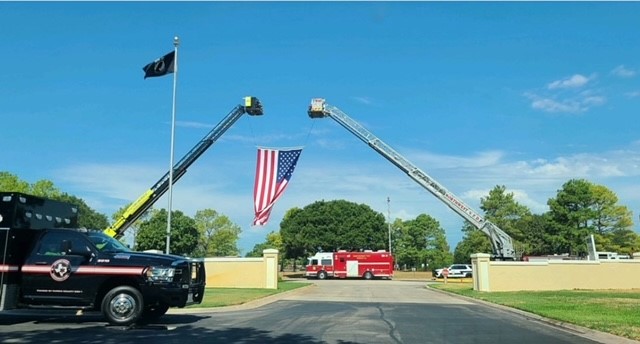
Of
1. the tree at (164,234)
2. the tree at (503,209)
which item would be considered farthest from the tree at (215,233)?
the tree at (503,209)

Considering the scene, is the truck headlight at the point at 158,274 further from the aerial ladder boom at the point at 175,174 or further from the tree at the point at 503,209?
the tree at the point at 503,209

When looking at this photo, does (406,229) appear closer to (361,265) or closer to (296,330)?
(361,265)

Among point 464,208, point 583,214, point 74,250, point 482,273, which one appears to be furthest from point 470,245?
point 74,250

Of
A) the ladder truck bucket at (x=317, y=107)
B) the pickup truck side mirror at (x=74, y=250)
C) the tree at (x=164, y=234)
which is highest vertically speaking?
the ladder truck bucket at (x=317, y=107)

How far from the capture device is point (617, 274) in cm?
3403

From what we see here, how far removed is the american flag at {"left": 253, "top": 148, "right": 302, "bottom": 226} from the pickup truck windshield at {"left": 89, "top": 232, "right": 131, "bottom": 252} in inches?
828

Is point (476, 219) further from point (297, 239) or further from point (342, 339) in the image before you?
point (297, 239)

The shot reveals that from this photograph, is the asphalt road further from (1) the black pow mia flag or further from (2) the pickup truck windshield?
(1) the black pow mia flag

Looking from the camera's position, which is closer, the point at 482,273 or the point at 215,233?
the point at 482,273

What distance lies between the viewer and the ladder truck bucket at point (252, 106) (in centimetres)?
4509

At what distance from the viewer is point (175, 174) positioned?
145 ft

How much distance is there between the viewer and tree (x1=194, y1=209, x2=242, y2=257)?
290 ft

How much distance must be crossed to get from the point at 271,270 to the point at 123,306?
831 inches

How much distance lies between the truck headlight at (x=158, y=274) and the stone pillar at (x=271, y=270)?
20888 mm
